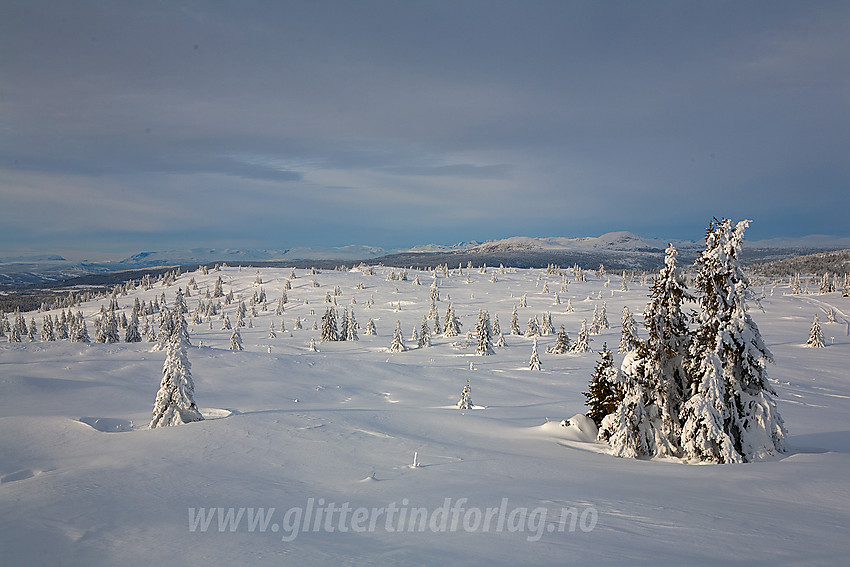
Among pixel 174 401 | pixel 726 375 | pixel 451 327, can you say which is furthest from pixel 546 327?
pixel 174 401

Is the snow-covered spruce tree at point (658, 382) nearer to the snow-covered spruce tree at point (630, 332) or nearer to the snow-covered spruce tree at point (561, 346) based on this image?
the snow-covered spruce tree at point (630, 332)

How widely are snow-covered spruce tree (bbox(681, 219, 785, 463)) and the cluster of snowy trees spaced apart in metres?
0.03

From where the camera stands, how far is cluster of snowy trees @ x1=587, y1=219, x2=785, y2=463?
14.5m

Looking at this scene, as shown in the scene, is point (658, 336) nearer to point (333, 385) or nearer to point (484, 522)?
point (484, 522)

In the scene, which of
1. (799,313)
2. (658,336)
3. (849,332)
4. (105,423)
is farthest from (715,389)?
(799,313)

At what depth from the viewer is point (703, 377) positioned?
14797 mm

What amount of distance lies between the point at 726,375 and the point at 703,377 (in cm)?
103

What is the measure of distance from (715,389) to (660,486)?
5613mm

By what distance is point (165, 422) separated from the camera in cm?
1677

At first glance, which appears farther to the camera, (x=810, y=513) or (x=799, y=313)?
(x=799, y=313)

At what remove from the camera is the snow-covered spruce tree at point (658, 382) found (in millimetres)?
15141

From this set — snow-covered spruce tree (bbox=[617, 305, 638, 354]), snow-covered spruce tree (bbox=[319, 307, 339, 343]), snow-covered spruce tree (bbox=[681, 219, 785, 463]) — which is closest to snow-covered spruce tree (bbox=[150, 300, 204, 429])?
snow-covered spruce tree (bbox=[617, 305, 638, 354])

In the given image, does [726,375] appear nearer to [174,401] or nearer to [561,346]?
[174,401]

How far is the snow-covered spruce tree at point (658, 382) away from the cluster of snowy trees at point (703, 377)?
31mm
